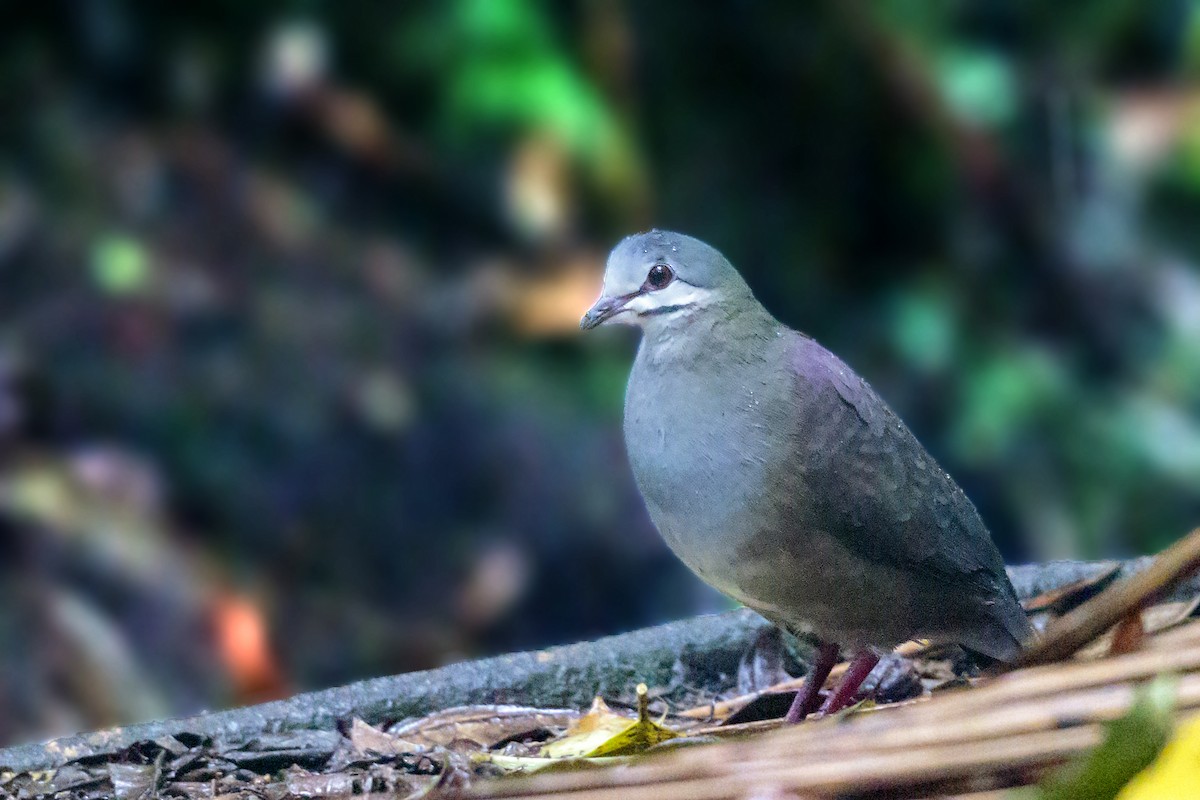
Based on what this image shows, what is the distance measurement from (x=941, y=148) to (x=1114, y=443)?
128 cm

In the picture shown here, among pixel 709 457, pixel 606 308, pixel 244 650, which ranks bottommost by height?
pixel 709 457

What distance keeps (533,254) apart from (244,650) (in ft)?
5.80

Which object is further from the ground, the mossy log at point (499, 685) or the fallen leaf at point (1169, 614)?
the mossy log at point (499, 685)

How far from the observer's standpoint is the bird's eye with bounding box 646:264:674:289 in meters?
2.75

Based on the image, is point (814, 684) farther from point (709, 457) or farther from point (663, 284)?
point (663, 284)

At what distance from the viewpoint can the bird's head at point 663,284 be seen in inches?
108

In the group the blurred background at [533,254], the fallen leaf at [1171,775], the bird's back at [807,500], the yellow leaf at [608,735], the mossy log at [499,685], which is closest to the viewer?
the fallen leaf at [1171,775]

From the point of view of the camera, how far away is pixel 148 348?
5.00 m

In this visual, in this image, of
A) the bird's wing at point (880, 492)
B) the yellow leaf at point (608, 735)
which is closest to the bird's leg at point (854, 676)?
the bird's wing at point (880, 492)

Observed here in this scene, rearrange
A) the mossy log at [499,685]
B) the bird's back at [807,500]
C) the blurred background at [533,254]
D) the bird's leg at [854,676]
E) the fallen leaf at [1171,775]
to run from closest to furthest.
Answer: the fallen leaf at [1171,775], the mossy log at [499,685], the bird's back at [807,500], the bird's leg at [854,676], the blurred background at [533,254]

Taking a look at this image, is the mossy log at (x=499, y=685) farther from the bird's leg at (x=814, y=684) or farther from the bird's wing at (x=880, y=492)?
the bird's wing at (x=880, y=492)

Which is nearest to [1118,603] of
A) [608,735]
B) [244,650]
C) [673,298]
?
[608,735]

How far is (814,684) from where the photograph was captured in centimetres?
266

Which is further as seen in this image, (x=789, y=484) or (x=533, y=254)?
(x=533, y=254)
